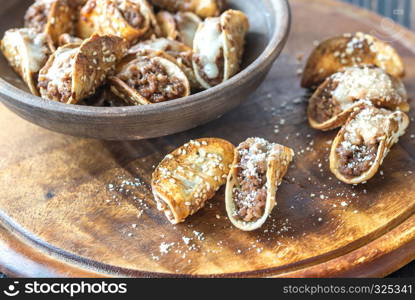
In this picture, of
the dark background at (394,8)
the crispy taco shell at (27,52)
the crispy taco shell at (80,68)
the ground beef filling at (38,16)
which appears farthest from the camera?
the dark background at (394,8)

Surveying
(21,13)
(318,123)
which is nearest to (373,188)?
(318,123)

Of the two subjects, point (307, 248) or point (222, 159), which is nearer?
point (307, 248)

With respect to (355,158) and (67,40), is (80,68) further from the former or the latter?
(355,158)

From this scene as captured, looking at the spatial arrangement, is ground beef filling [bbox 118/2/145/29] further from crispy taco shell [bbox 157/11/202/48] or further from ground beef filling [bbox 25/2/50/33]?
ground beef filling [bbox 25/2/50/33]

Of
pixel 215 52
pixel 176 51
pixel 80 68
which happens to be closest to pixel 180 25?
pixel 176 51

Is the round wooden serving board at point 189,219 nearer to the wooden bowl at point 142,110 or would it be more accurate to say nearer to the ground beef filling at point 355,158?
the ground beef filling at point 355,158

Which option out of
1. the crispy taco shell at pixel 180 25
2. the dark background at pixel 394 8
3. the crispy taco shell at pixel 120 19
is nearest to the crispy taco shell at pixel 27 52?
the crispy taco shell at pixel 120 19

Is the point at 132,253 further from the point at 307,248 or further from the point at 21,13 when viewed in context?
the point at 21,13
